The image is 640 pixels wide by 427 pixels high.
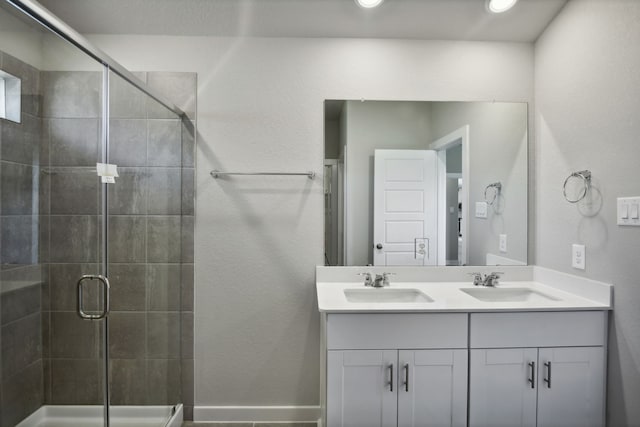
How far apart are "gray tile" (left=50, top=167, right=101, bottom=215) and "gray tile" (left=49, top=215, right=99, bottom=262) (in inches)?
1.2

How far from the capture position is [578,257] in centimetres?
188

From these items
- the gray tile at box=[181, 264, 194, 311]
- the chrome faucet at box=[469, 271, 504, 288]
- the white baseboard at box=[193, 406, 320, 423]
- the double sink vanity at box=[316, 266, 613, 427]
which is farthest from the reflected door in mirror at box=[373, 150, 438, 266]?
A: the gray tile at box=[181, 264, 194, 311]

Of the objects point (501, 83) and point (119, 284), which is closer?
point (119, 284)

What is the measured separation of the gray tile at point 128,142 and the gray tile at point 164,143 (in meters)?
0.06

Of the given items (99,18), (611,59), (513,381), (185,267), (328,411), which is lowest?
(328,411)

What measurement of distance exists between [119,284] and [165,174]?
0.65 meters

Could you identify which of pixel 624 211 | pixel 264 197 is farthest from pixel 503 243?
pixel 264 197


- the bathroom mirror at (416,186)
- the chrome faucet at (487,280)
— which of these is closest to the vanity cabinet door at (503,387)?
the chrome faucet at (487,280)

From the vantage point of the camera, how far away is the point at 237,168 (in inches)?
87.3

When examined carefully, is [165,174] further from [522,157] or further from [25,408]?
[522,157]

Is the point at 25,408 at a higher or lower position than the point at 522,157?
lower

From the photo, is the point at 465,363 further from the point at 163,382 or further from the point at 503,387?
the point at 163,382

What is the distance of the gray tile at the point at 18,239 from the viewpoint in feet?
3.86

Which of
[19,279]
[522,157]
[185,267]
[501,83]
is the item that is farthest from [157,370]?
[501,83]
